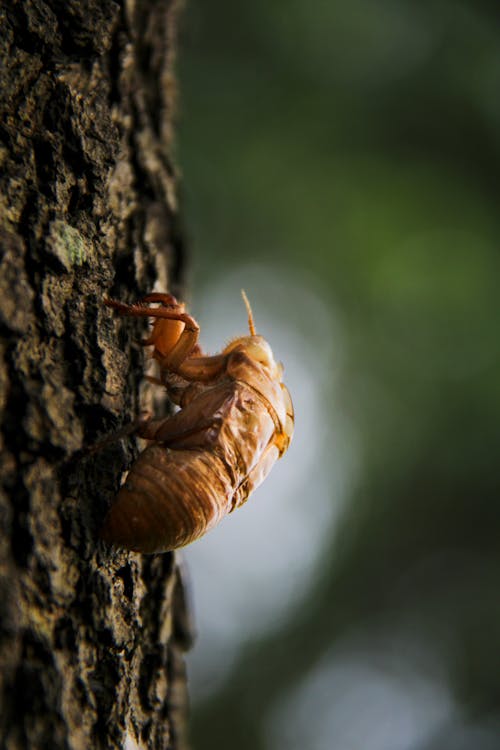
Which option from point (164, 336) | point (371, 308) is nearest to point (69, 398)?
point (164, 336)

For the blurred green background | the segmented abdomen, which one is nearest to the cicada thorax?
the segmented abdomen

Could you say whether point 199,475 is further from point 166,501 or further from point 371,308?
point 371,308

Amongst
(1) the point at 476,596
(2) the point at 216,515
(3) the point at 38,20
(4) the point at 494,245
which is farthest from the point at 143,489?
(1) the point at 476,596

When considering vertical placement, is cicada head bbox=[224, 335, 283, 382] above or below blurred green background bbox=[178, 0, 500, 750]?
below

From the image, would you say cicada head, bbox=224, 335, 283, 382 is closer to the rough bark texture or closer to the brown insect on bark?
the brown insect on bark

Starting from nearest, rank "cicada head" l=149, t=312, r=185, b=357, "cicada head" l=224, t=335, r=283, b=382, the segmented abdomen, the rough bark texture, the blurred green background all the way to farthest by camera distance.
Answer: the rough bark texture
the segmented abdomen
"cicada head" l=149, t=312, r=185, b=357
"cicada head" l=224, t=335, r=283, b=382
the blurred green background
